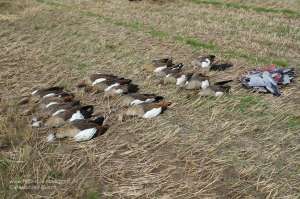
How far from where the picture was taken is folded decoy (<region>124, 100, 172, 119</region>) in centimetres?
675

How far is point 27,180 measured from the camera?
5254 mm

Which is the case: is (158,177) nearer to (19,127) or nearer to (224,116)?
(224,116)

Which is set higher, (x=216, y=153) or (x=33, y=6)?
(x=33, y=6)

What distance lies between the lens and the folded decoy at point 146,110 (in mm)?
6746

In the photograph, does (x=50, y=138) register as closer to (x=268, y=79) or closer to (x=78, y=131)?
(x=78, y=131)

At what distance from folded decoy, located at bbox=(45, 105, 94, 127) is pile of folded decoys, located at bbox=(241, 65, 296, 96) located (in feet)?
10.7

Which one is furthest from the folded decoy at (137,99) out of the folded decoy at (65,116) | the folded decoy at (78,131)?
the folded decoy at (78,131)

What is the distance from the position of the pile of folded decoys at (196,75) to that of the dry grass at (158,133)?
0.63ft

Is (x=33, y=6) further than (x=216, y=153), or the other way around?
(x=33, y=6)

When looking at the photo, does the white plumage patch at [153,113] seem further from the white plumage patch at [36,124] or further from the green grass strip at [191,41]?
the green grass strip at [191,41]

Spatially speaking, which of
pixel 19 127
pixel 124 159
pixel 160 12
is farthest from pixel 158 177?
pixel 160 12

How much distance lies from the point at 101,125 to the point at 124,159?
3.16 ft

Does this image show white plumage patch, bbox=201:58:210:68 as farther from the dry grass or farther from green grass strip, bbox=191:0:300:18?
green grass strip, bbox=191:0:300:18

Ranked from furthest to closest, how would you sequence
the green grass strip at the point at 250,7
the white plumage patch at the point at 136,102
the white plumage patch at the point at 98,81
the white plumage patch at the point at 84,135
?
the green grass strip at the point at 250,7
the white plumage patch at the point at 98,81
the white plumage patch at the point at 136,102
the white plumage patch at the point at 84,135
